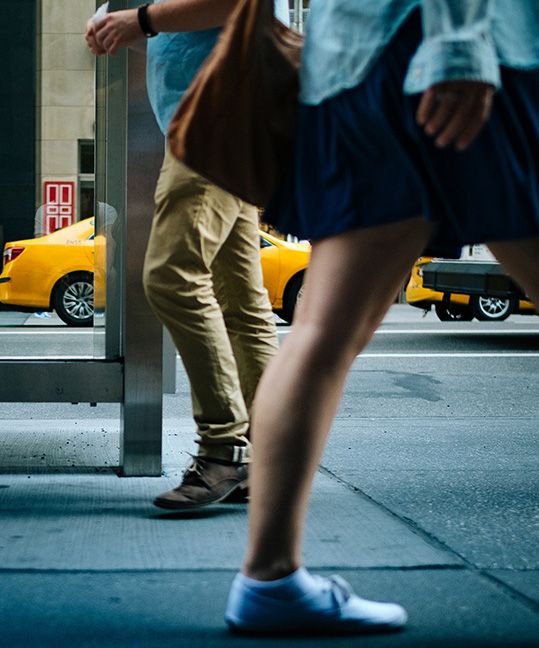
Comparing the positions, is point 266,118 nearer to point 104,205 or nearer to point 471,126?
point 471,126

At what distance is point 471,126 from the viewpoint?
172 cm

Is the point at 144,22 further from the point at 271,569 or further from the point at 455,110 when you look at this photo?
the point at 271,569

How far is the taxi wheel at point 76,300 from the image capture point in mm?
3668

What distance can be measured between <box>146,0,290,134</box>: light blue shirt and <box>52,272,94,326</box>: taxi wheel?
32.7 inches

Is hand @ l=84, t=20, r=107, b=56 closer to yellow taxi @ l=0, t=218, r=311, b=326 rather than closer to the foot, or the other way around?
yellow taxi @ l=0, t=218, r=311, b=326

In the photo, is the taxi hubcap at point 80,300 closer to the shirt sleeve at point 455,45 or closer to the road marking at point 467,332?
the shirt sleeve at point 455,45

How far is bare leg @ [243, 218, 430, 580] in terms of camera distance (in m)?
1.86

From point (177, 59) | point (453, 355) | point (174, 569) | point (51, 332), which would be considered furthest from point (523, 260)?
point (453, 355)

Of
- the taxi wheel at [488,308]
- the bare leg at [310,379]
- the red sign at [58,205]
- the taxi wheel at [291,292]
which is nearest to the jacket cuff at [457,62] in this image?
the bare leg at [310,379]

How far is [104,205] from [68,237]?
29 cm

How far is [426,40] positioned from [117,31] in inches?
46.7

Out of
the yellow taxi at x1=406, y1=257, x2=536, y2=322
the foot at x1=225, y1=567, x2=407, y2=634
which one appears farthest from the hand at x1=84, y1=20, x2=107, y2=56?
the yellow taxi at x1=406, y1=257, x2=536, y2=322

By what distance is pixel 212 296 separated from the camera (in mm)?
3059

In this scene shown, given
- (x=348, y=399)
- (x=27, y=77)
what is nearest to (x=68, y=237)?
(x=27, y=77)
